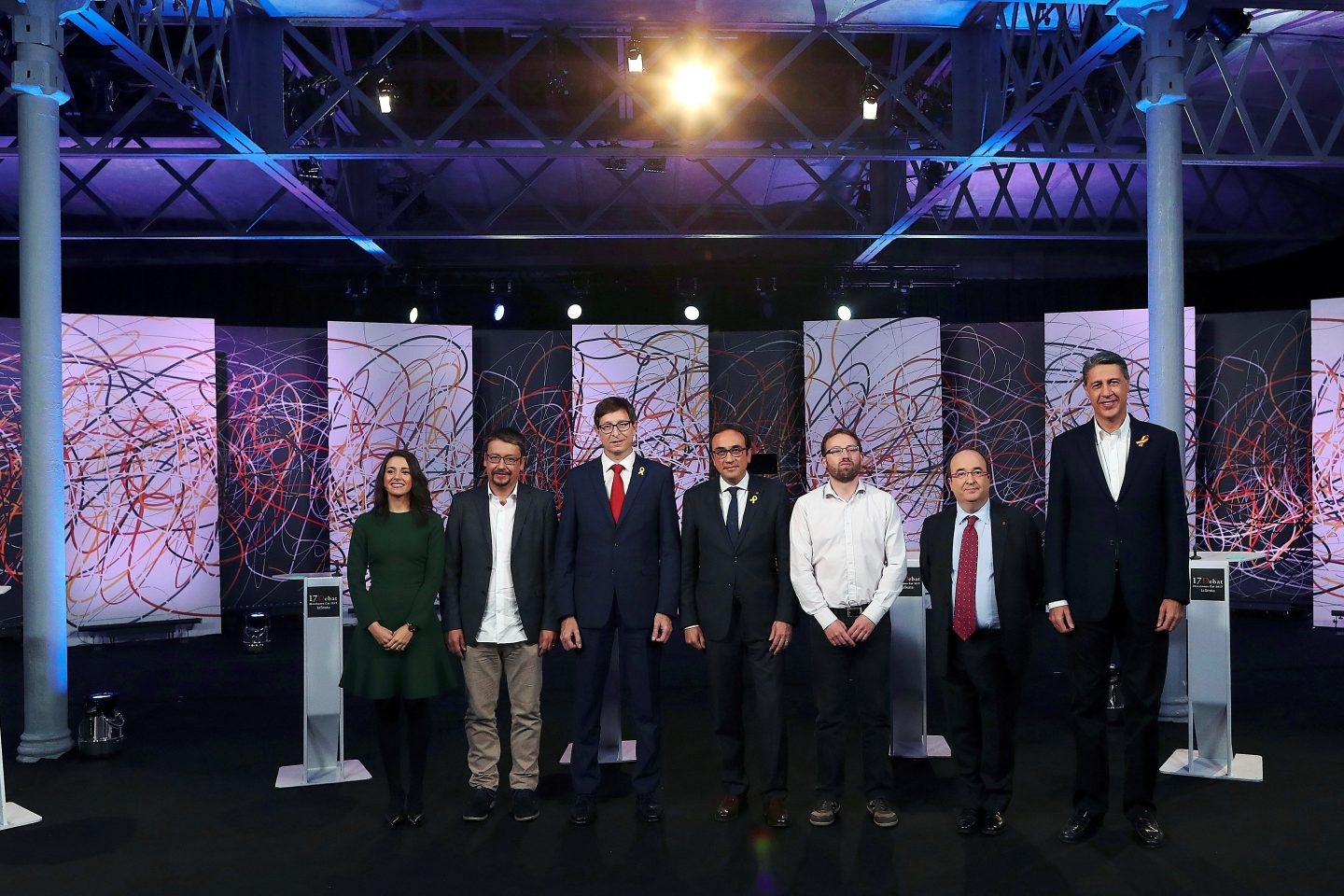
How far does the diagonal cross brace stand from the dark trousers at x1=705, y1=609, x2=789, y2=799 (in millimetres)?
4434

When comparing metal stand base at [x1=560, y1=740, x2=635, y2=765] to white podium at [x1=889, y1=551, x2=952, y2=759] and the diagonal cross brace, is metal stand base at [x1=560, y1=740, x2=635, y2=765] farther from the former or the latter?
the diagonal cross brace

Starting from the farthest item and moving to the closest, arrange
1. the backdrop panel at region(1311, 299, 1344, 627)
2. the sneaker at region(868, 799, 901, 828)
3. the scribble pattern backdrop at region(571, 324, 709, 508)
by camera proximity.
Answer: the scribble pattern backdrop at region(571, 324, 709, 508), the backdrop panel at region(1311, 299, 1344, 627), the sneaker at region(868, 799, 901, 828)

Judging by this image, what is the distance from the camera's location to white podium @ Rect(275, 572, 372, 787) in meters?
4.81

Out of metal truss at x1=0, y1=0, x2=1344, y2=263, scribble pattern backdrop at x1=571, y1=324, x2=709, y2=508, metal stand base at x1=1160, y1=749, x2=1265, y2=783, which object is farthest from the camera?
scribble pattern backdrop at x1=571, y1=324, x2=709, y2=508

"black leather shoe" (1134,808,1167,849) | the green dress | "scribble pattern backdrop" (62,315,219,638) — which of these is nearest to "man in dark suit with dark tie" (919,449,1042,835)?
"black leather shoe" (1134,808,1167,849)

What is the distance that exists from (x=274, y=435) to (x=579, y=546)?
6.61 meters

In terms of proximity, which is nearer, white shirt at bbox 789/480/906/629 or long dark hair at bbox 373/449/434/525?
white shirt at bbox 789/480/906/629

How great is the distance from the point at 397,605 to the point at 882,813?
2051 millimetres

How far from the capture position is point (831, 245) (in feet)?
38.7

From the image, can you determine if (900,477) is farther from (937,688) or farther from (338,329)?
(338,329)

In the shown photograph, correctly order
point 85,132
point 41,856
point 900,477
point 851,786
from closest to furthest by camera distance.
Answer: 1. point 41,856
2. point 851,786
3. point 85,132
4. point 900,477

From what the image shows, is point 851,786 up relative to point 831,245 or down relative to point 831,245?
down

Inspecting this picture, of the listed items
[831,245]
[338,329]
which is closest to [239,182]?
[338,329]

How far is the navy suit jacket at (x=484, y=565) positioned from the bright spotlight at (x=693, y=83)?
4.27 metres
